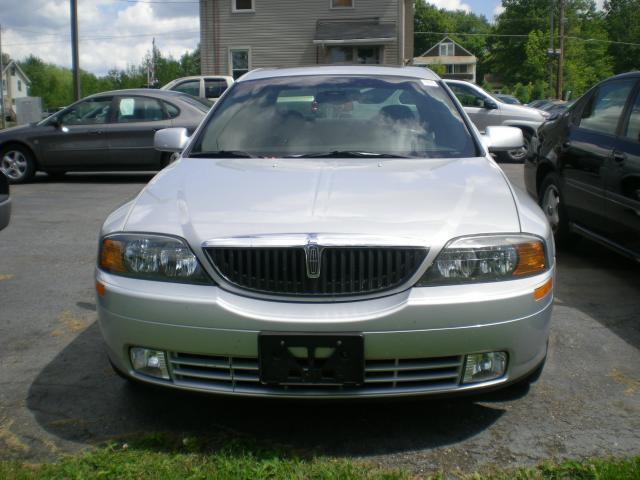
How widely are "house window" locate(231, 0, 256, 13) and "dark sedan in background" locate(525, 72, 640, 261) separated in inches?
995

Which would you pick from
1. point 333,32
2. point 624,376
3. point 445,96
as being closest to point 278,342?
point 624,376

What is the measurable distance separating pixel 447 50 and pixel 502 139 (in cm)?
10880

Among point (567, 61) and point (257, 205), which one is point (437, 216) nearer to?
point (257, 205)

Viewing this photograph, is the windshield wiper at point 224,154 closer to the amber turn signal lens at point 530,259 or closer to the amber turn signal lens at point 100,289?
the amber turn signal lens at point 100,289

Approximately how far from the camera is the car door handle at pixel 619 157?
5332 mm

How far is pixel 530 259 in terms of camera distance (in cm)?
308

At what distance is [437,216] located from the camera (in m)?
3.09

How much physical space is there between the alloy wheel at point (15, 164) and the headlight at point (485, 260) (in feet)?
35.5

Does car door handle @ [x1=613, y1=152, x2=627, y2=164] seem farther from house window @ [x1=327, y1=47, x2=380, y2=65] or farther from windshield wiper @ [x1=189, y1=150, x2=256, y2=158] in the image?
house window @ [x1=327, y1=47, x2=380, y2=65]

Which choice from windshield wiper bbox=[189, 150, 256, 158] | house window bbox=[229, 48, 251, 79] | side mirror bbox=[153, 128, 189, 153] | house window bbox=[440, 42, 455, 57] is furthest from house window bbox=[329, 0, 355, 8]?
house window bbox=[440, 42, 455, 57]

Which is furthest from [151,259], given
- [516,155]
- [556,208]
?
[516,155]

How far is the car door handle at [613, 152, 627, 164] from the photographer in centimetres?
533

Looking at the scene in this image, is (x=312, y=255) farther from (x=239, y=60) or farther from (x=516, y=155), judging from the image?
(x=239, y=60)

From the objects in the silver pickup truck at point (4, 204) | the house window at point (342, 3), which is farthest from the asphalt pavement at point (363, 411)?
the house window at point (342, 3)
